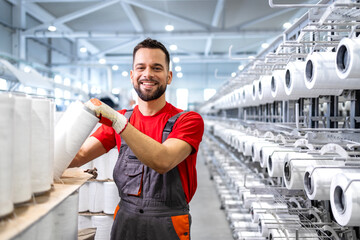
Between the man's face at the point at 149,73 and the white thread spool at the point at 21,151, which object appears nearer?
the white thread spool at the point at 21,151

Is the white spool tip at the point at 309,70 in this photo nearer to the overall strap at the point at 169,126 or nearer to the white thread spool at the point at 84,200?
the overall strap at the point at 169,126

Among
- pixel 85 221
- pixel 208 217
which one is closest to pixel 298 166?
pixel 85 221

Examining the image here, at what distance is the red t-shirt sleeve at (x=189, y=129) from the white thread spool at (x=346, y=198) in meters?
0.65

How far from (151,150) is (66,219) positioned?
0.42m

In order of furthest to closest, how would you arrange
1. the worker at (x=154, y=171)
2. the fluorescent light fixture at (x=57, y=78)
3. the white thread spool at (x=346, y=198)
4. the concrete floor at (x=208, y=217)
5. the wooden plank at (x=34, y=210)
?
the fluorescent light fixture at (x=57, y=78) → the concrete floor at (x=208, y=217) → the worker at (x=154, y=171) → the white thread spool at (x=346, y=198) → the wooden plank at (x=34, y=210)

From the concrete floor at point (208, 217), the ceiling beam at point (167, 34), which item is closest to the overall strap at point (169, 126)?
the concrete floor at point (208, 217)

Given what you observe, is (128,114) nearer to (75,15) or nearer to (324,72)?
(324,72)

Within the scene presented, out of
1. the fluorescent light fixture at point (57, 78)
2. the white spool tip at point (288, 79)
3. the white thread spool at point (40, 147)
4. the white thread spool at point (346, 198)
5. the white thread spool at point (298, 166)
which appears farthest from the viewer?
the fluorescent light fixture at point (57, 78)

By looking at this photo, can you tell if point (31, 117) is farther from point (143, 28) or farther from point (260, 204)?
point (143, 28)

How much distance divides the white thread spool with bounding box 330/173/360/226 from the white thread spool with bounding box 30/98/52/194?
1.04 meters

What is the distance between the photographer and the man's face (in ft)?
5.40

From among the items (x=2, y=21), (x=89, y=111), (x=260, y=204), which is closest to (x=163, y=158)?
(x=89, y=111)

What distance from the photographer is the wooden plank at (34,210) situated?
70 centimetres

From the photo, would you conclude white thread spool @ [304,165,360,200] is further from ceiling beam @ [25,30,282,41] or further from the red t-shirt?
ceiling beam @ [25,30,282,41]
